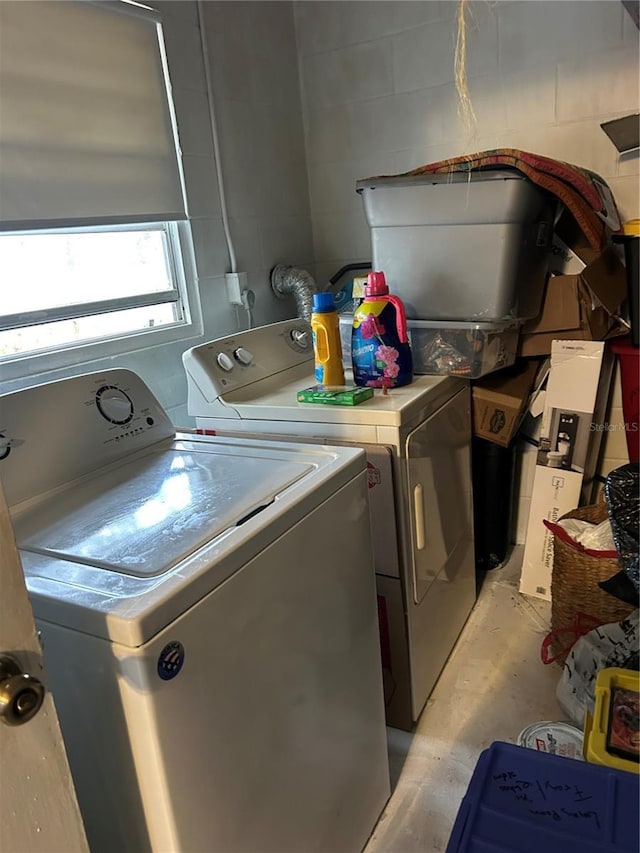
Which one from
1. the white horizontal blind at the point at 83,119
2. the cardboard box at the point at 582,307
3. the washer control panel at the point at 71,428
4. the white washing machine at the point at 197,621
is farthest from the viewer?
the cardboard box at the point at 582,307

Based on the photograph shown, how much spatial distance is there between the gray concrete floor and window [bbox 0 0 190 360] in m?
1.42

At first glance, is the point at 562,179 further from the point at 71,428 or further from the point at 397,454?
the point at 71,428

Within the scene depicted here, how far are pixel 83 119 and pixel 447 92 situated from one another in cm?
128

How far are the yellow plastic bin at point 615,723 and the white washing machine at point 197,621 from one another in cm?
46

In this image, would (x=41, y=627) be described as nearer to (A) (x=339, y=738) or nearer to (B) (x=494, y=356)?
(A) (x=339, y=738)

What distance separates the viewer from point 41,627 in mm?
924

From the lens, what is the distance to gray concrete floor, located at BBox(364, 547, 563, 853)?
157 cm

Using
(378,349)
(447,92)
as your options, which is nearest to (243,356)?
(378,349)

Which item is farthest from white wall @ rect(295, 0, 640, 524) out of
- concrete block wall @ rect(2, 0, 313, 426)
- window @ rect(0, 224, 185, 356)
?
window @ rect(0, 224, 185, 356)

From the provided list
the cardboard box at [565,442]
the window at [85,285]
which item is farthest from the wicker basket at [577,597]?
the window at [85,285]

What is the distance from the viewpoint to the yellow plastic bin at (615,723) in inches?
54.4

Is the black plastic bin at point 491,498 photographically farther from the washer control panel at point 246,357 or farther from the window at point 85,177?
the window at point 85,177

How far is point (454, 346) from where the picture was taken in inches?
76.5

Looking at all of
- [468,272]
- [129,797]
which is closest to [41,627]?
[129,797]
